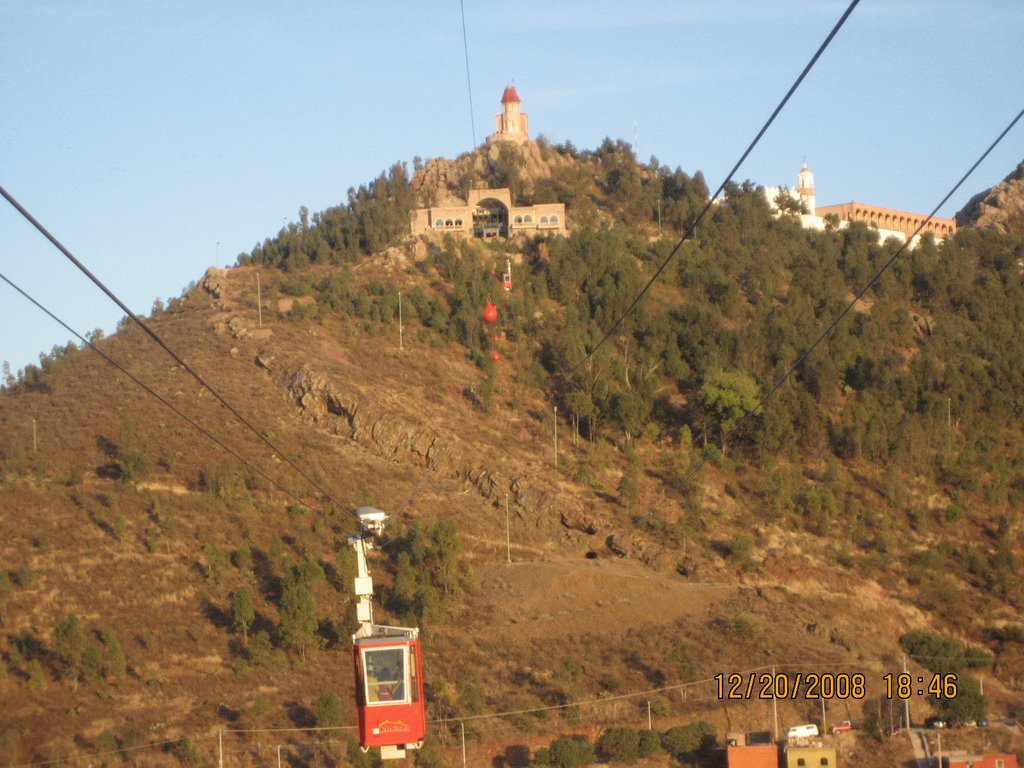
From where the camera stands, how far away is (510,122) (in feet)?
271

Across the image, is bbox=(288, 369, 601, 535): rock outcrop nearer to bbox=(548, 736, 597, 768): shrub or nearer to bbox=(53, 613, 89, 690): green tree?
bbox=(548, 736, 597, 768): shrub

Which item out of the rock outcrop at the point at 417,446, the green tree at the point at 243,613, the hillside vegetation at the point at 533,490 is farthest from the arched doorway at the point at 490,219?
the green tree at the point at 243,613

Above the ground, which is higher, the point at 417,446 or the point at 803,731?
the point at 417,446

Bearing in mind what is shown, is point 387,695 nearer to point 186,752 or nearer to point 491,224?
point 186,752

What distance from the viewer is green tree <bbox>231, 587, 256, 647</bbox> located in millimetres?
37219

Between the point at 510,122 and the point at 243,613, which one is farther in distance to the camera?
the point at 510,122

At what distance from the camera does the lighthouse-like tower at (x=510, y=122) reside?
82.1 meters

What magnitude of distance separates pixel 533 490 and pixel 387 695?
32.6 metres

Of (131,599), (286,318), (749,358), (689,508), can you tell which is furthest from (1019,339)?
(131,599)

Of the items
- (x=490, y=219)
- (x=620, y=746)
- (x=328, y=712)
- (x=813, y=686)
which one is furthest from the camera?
(x=490, y=219)

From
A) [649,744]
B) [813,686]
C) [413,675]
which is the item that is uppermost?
[413,675]

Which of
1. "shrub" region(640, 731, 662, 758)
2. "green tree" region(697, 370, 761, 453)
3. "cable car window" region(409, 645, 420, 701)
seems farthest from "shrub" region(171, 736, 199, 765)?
"green tree" region(697, 370, 761, 453)

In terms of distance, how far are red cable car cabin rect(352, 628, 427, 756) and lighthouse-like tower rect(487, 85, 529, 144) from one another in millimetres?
67754

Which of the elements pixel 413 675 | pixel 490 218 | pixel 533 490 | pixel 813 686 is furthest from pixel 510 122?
pixel 413 675
